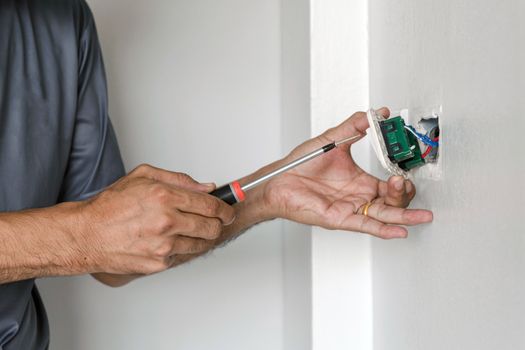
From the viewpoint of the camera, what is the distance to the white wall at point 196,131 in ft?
4.72

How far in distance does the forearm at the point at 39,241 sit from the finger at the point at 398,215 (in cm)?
39

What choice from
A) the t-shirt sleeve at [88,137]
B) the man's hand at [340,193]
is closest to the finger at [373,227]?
the man's hand at [340,193]

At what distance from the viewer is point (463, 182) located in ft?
2.01

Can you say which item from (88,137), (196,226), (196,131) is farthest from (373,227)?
(196,131)

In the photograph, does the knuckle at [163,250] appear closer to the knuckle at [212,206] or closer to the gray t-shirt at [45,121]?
the knuckle at [212,206]

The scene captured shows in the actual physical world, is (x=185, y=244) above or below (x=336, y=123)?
below

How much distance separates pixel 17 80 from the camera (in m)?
0.96

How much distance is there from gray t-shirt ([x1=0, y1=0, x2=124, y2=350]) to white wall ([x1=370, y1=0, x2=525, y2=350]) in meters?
0.53

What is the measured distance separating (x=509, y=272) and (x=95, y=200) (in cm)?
47

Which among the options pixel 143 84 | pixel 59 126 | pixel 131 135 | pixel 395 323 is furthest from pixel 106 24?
pixel 395 323

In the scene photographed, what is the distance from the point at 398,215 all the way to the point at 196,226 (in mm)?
268

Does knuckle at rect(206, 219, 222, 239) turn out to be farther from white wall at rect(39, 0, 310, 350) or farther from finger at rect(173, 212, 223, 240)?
white wall at rect(39, 0, 310, 350)

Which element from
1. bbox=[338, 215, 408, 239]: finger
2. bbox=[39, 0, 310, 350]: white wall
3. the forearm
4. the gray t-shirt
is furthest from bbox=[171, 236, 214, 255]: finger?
bbox=[39, 0, 310, 350]: white wall

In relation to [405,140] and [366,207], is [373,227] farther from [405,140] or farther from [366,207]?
[405,140]
